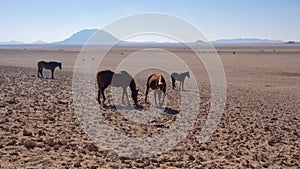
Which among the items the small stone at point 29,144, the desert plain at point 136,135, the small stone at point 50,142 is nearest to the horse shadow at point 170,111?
the desert plain at point 136,135

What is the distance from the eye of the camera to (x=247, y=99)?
21.3 metres

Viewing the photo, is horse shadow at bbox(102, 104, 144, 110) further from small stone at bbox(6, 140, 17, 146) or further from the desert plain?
small stone at bbox(6, 140, 17, 146)

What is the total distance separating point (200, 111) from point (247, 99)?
630cm

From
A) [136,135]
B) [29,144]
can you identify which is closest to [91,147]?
[29,144]

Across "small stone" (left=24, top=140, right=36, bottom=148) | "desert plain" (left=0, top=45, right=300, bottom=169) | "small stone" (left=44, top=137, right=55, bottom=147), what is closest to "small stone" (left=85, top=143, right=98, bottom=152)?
"desert plain" (left=0, top=45, right=300, bottom=169)

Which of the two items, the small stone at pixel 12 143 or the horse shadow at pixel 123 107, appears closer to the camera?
the small stone at pixel 12 143

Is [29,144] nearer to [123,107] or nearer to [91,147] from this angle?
[91,147]

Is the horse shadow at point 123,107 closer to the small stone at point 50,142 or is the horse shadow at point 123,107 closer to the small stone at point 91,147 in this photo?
Result: the small stone at point 91,147

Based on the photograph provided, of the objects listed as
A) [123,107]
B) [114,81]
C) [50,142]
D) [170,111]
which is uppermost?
[114,81]

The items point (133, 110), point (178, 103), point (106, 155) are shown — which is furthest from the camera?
point (178, 103)

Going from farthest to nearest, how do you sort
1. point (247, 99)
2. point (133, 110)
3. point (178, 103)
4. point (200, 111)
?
point (247, 99) < point (178, 103) < point (200, 111) < point (133, 110)

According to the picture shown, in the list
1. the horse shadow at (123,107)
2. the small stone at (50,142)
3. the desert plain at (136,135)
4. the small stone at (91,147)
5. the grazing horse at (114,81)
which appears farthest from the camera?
the grazing horse at (114,81)

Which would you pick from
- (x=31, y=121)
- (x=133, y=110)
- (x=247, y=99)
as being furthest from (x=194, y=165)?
(x=247, y=99)

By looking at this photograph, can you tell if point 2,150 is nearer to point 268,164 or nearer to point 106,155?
point 106,155
